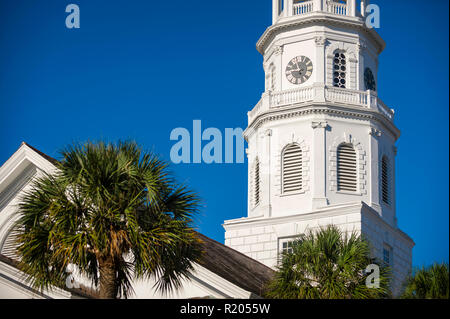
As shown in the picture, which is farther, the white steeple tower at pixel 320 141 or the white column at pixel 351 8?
the white column at pixel 351 8

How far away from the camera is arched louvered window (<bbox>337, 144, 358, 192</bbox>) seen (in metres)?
44.2

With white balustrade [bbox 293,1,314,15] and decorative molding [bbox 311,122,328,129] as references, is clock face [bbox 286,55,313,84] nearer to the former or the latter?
decorative molding [bbox 311,122,328,129]

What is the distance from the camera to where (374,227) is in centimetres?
4344

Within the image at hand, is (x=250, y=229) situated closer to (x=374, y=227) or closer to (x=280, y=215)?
(x=280, y=215)

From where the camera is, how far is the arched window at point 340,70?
46.4m

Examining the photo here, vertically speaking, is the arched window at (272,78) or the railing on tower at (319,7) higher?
the railing on tower at (319,7)

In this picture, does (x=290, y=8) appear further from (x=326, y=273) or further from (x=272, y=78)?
(x=326, y=273)

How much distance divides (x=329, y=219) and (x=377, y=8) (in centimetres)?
1252

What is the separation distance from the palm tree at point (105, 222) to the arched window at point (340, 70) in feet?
72.6

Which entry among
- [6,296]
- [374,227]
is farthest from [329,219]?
[6,296]

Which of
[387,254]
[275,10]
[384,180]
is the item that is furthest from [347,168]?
[275,10]

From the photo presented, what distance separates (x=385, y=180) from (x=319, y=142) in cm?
429

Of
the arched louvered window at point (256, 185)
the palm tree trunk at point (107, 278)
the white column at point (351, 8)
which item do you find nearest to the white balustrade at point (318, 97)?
the arched louvered window at point (256, 185)

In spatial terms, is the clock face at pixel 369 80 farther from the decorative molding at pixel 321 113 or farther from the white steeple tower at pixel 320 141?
the decorative molding at pixel 321 113
